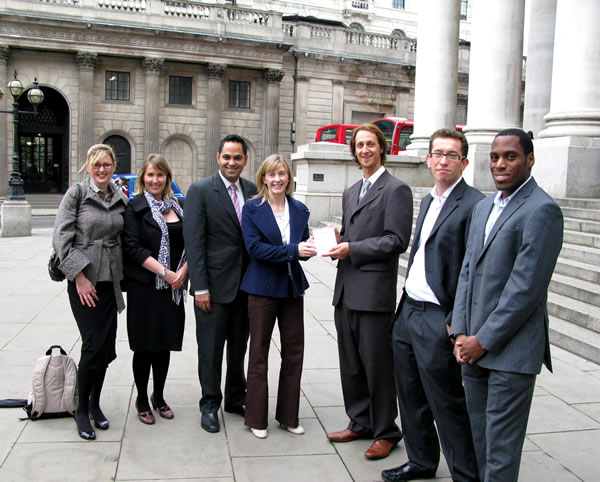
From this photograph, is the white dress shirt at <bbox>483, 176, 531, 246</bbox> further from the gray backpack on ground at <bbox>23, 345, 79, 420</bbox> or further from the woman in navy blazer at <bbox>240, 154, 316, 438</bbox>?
the gray backpack on ground at <bbox>23, 345, 79, 420</bbox>

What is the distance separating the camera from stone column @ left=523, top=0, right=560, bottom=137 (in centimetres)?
1742

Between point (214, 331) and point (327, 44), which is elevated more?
point (327, 44)

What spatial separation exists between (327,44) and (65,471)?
35766mm

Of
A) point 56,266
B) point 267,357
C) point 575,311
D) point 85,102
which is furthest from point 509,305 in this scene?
point 85,102

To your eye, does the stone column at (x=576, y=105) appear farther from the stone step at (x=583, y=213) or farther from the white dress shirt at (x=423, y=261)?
the white dress shirt at (x=423, y=261)

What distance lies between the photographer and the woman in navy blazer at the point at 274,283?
14.5 ft

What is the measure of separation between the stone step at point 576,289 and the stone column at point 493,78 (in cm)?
555

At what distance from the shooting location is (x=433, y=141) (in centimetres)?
367

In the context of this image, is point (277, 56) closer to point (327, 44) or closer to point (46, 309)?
point (327, 44)

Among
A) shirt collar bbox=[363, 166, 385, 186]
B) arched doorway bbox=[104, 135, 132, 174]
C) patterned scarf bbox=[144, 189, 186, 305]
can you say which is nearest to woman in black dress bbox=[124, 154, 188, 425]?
patterned scarf bbox=[144, 189, 186, 305]

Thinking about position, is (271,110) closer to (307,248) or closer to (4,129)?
(4,129)

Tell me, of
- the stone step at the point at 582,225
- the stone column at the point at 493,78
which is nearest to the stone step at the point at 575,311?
the stone step at the point at 582,225

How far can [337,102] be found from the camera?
3766cm

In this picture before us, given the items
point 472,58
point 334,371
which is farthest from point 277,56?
point 334,371
